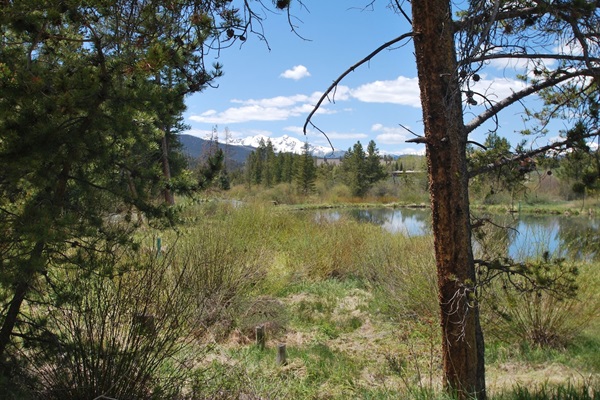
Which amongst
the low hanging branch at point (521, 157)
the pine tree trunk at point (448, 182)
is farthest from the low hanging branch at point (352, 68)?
the low hanging branch at point (521, 157)

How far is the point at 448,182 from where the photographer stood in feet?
11.1

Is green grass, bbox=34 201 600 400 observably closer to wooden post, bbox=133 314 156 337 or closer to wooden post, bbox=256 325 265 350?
wooden post, bbox=256 325 265 350

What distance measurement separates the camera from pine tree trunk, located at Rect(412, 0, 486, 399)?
132 inches

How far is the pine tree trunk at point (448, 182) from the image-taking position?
3.36 m

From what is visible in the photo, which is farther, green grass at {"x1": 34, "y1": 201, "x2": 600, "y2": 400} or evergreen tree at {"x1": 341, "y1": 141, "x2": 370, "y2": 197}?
evergreen tree at {"x1": 341, "y1": 141, "x2": 370, "y2": 197}

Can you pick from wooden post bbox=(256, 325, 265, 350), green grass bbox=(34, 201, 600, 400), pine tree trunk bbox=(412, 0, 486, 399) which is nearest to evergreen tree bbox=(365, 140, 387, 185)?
green grass bbox=(34, 201, 600, 400)

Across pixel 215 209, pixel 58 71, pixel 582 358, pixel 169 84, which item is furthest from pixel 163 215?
pixel 215 209

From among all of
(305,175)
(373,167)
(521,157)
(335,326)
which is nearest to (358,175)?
(373,167)

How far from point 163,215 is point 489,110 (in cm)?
259

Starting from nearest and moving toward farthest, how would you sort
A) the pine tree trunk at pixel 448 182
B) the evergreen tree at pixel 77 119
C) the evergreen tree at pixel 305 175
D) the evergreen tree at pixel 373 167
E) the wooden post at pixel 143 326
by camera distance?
the evergreen tree at pixel 77 119, the wooden post at pixel 143 326, the pine tree trunk at pixel 448 182, the evergreen tree at pixel 305 175, the evergreen tree at pixel 373 167

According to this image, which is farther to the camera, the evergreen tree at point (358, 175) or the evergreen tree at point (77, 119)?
the evergreen tree at point (358, 175)

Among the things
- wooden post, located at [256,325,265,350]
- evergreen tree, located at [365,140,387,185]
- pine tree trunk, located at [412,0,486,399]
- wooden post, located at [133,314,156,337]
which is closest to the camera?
wooden post, located at [133,314,156,337]

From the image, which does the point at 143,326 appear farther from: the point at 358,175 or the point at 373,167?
the point at 373,167

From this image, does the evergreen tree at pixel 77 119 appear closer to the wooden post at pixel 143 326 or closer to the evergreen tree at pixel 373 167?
the wooden post at pixel 143 326
